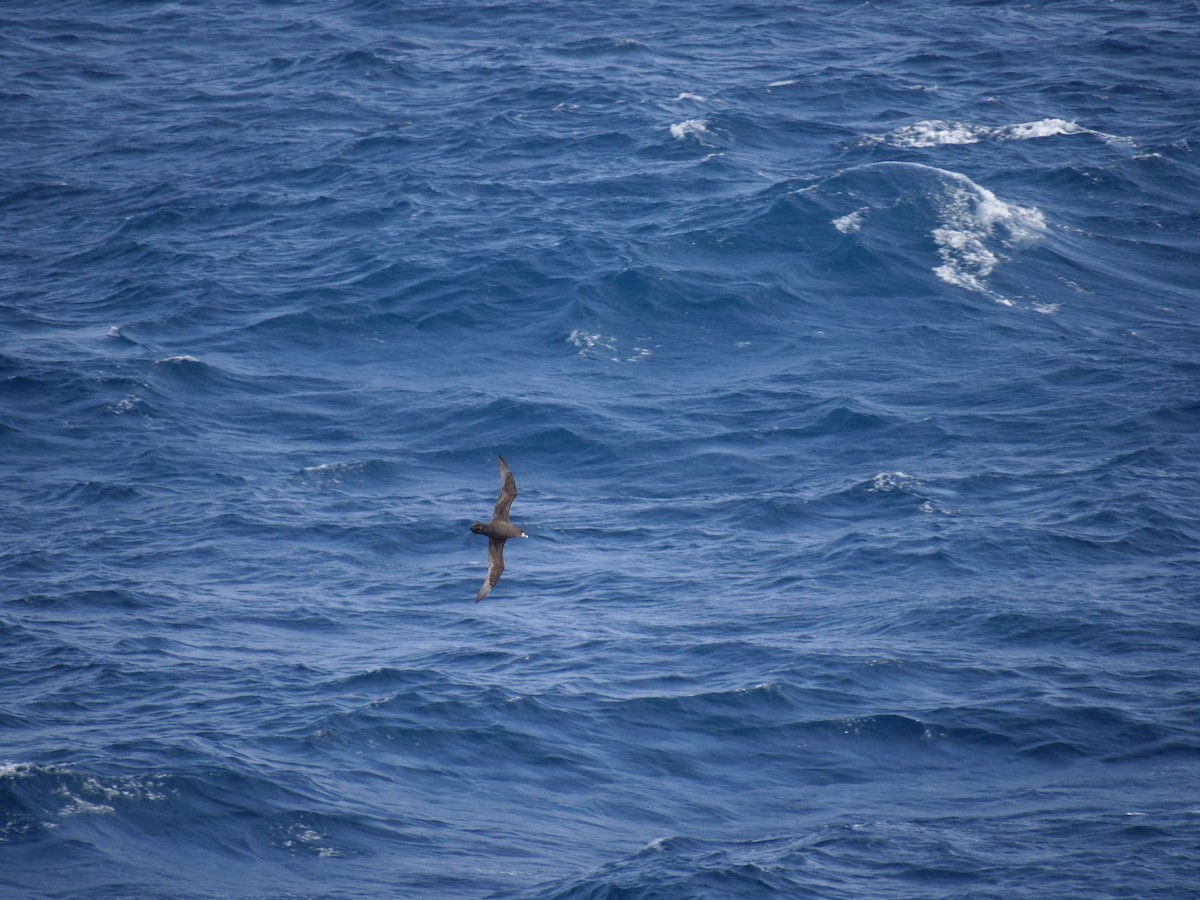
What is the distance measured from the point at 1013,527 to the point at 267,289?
30.6 meters

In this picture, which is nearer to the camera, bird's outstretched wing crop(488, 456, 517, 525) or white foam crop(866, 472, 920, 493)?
bird's outstretched wing crop(488, 456, 517, 525)

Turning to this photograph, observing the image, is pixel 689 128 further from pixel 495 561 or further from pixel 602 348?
pixel 495 561

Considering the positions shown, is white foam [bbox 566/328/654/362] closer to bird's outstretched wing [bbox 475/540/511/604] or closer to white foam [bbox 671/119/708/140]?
white foam [bbox 671/119/708/140]

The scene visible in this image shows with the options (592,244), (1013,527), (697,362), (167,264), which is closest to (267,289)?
(167,264)

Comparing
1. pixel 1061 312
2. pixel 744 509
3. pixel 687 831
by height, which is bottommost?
pixel 687 831

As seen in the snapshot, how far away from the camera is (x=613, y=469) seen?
161 feet

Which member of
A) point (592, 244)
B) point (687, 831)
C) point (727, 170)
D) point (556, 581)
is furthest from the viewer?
point (727, 170)

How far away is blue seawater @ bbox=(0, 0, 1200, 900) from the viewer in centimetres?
3522

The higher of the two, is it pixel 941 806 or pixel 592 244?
pixel 592 244

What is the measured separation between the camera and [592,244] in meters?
61.4

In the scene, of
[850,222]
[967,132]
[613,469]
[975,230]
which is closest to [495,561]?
[613,469]

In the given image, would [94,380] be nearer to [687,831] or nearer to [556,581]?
[556,581]

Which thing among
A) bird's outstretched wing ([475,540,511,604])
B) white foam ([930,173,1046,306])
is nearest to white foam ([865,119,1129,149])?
white foam ([930,173,1046,306])

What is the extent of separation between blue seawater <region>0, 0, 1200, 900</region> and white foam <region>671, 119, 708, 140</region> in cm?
38
